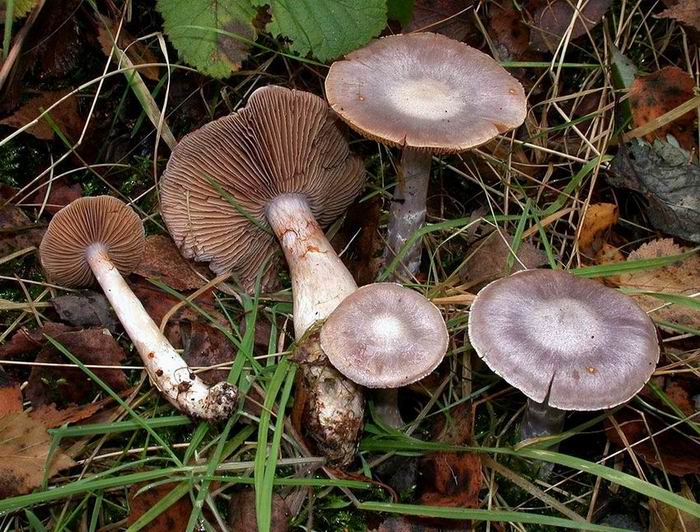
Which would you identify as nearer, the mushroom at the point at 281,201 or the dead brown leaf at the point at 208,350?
the mushroom at the point at 281,201

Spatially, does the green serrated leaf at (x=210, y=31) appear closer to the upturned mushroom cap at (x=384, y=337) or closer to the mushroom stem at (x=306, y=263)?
the mushroom stem at (x=306, y=263)

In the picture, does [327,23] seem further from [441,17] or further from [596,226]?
[596,226]

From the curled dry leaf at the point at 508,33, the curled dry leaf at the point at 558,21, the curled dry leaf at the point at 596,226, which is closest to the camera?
the curled dry leaf at the point at 596,226

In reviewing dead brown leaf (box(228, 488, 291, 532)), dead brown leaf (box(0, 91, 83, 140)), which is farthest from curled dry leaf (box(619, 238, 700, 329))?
dead brown leaf (box(0, 91, 83, 140))

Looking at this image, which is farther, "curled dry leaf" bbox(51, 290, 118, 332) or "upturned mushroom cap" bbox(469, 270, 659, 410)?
"curled dry leaf" bbox(51, 290, 118, 332)

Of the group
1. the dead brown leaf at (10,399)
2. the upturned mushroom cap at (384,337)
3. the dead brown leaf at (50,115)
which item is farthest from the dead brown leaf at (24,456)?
the dead brown leaf at (50,115)

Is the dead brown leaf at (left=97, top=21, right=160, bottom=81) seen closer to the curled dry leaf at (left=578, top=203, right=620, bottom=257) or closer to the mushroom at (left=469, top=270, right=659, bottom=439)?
the mushroom at (left=469, top=270, right=659, bottom=439)

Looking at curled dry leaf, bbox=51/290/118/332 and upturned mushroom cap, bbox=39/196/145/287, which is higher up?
upturned mushroom cap, bbox=39/196/145/287

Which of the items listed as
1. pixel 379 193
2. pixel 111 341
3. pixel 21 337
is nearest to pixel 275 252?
pixel 379 193
